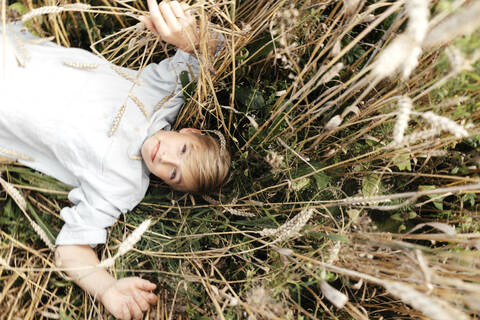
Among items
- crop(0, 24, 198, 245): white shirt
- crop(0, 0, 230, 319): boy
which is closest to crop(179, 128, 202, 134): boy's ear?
crop(0, 0, 230, 319): boy

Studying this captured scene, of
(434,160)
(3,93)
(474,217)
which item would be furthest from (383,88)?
(3,93)

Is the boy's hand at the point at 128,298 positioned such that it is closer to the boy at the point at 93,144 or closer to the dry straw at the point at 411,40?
the boy at the point at 93,144

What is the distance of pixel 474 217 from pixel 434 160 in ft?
0.98

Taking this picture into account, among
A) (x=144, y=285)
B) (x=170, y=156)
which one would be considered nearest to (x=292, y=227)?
(x=170, y=156)

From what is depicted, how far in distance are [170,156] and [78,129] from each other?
0.46 m

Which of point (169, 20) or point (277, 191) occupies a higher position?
point (169, 20)

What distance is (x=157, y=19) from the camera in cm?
144

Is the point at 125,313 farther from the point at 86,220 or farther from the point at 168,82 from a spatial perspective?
the point at 168,82

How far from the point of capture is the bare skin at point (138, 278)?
147 cm

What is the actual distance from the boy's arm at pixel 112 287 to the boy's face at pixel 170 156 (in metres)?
0.50

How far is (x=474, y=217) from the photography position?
150cm

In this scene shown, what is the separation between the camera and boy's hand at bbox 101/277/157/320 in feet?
4.96

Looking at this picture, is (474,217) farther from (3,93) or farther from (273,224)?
(3,93)

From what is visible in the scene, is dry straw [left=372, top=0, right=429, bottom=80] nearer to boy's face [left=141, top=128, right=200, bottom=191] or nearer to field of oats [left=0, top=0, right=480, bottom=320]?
field of oats [left=0, top=0, right=480, bottom=320]
